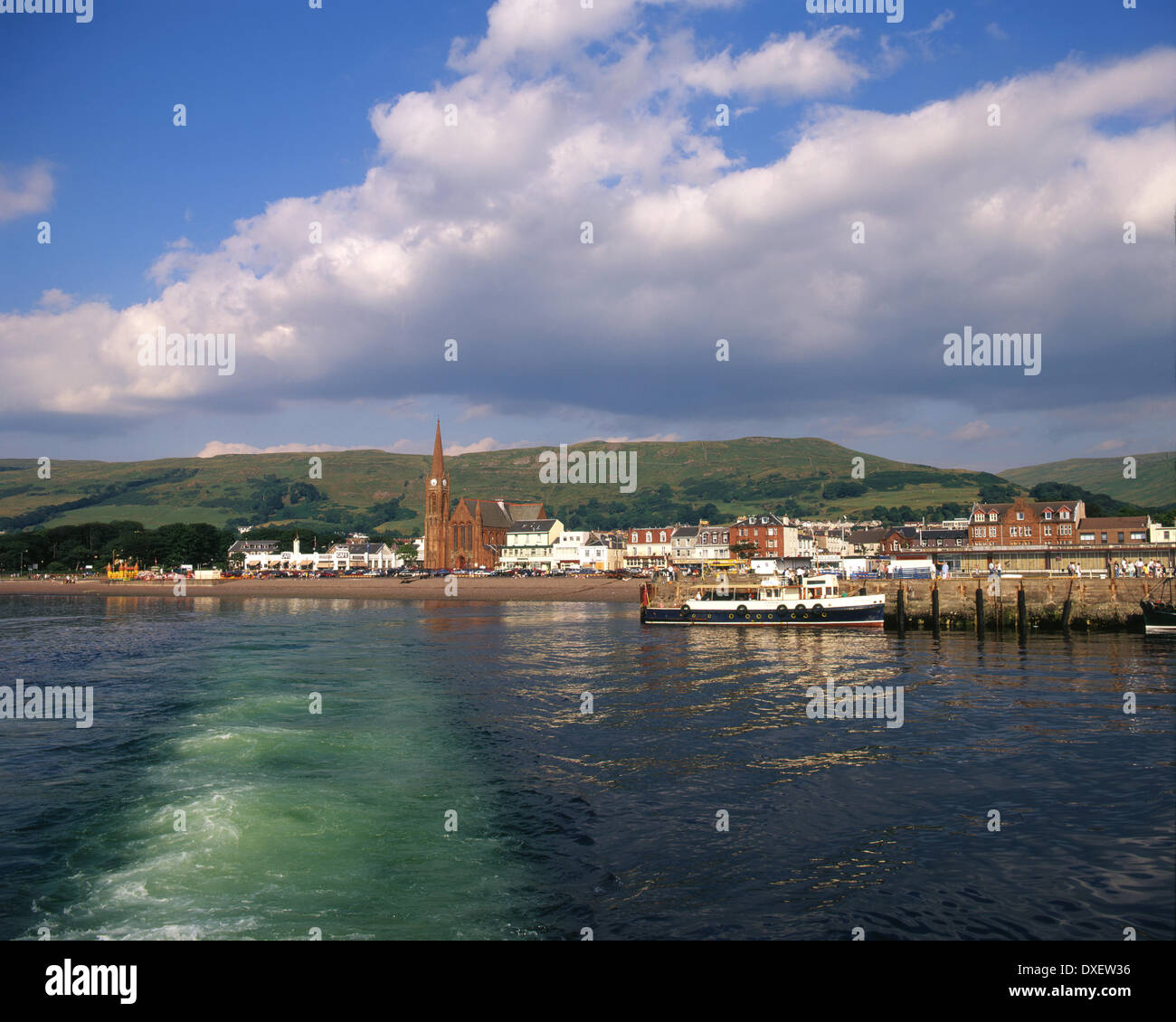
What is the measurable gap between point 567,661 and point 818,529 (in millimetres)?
145347

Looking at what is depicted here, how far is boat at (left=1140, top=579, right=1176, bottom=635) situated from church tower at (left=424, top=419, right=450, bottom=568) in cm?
14500

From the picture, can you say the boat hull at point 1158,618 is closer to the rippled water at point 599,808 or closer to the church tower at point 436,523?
the rippled water at point 599,808

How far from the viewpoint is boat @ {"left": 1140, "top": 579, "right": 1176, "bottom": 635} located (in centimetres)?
4828

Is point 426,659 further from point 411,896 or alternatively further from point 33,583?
point 33,583

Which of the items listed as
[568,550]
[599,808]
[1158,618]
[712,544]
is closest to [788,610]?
[1158,618]

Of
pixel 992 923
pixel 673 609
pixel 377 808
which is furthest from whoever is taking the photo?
pixel 673 609

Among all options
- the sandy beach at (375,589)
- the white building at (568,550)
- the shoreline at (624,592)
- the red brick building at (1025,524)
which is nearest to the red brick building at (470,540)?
the white building at (568,550)

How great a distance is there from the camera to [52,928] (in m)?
12.4

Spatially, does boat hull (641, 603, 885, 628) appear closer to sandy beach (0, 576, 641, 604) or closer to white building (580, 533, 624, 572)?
sandy beach (0, 576, 641, 604)

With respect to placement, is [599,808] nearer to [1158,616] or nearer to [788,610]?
[788,610]

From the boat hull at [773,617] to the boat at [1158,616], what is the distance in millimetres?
16456

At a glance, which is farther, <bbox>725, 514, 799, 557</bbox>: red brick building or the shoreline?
<bbox>725, 514, 799, 557</bbox>: red brick building

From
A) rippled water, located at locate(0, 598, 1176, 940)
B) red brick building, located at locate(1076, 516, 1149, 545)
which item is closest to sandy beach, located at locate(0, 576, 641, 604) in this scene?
red brick building, located at locate(1076, 516, 1149, 545)
